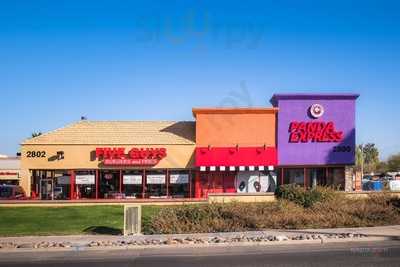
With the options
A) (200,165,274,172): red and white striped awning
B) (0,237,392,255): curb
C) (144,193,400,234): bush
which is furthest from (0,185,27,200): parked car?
(0,237,392,255): curb

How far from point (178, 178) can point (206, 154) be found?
2853 millimetres

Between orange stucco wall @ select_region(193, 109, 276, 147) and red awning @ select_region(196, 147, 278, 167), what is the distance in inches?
21.5

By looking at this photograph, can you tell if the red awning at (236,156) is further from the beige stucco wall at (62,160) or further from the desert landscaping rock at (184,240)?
the desert landscaping rock at (184,240)

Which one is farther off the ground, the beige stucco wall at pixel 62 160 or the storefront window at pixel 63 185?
the beige stucco wall at pixel 62 160

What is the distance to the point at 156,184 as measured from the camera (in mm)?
37844

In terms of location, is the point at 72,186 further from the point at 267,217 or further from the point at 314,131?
the point at 267,217

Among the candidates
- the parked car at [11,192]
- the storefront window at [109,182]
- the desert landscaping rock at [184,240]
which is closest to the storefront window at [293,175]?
the storefront window at [109,182]

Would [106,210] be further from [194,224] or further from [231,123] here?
[231,123]

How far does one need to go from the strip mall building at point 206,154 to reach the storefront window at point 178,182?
0.25 ft

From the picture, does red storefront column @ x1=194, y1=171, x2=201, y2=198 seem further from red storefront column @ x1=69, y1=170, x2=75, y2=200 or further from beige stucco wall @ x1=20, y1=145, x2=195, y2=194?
red storefront column @ x1=69, y1=170, x2=75, y2=200

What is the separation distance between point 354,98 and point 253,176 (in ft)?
33.8

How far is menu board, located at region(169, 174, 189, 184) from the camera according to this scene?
3778cm

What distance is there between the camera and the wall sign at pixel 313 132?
3872cm

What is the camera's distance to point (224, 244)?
15820mm
